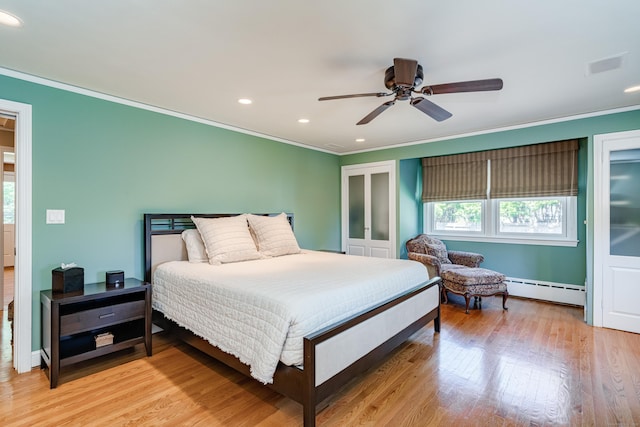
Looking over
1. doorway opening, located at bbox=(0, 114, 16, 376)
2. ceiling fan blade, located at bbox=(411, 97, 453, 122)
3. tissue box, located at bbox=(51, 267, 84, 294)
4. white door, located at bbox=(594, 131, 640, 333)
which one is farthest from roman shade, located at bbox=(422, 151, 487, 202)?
doorway opening, located at bbox=(0, 114, 16, 376)

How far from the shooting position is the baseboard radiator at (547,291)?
4.21 metres

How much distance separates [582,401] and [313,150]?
4.45m

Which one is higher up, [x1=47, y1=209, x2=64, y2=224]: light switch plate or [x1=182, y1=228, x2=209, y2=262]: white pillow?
[x1=47, y1=209, x2=64, y2=224]: light switch plate

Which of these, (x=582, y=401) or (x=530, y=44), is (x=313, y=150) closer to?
(x=530, y=44)

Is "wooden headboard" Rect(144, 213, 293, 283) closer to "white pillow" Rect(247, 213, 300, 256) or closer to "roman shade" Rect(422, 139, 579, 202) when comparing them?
"white pillow" Rect(247, 213, 300, 256)

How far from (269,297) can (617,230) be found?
13.0 ft

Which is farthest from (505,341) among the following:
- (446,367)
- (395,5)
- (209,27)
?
(209,27)

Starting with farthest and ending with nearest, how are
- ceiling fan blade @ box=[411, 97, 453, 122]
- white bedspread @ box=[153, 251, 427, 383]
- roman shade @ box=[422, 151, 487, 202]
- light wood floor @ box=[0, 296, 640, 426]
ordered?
roman shade @ box=[422, 151, 487, 202] → ceiling fan blade @ box=[411, 97, 453, 122] → light wood floor @ box=[0, 296, 640, 426] → white bedspread @ box=[153, 251, 427, 383]

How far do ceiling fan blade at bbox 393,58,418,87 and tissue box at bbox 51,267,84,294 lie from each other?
2.95 m

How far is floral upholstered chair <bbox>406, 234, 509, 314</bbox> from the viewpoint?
4066 millimetres

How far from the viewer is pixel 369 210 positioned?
5.55 meters

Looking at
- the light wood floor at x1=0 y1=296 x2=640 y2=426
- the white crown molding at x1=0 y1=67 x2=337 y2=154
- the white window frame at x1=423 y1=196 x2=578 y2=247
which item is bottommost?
the light wood floor at x1=0 y1=296 x2=640 y2=426

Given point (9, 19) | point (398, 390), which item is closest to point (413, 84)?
point (398, 390)

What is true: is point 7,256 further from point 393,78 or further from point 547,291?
point 547,291
